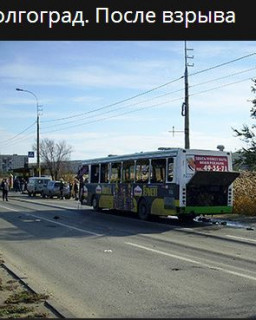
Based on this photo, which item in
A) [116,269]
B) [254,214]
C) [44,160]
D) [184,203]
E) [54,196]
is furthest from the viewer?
[44,160]

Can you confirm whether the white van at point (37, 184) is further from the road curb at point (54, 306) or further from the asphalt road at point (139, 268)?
the road curb at point (54, 306)

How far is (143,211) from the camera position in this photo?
19.5 meters

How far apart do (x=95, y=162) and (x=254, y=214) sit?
8.02m

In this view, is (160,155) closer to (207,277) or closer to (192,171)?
(192,171)

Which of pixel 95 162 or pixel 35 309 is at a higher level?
pixel 95 162

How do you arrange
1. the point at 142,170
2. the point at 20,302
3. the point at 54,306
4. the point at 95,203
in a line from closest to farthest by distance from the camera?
the point at 54,306, the point at 20,302, the point at 142,170, the point at 95,203

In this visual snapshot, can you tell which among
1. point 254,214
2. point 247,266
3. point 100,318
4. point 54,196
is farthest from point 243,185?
point 54,196

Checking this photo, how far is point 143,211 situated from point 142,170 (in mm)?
1662

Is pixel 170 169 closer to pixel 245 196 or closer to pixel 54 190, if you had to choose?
pixel 245 196

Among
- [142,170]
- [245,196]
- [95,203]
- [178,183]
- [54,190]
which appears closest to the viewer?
[178,183]

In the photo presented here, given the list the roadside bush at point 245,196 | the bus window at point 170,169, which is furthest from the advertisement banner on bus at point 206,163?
the roadside bush at point 245,196

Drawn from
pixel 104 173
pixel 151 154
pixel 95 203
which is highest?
pixel 151 154

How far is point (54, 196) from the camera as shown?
148 ft

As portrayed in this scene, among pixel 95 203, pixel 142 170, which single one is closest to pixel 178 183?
pixel 142 170
